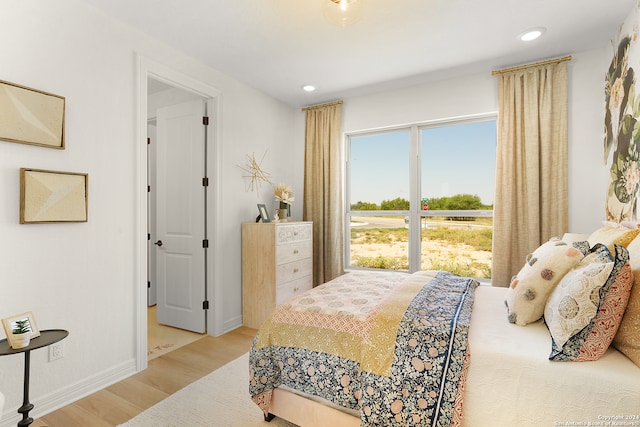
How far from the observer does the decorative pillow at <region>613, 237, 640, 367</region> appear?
117cm

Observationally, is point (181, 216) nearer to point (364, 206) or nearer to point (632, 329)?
point (364, 206)

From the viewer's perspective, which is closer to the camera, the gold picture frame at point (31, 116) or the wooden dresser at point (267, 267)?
the gold picture frame at point (31, 116)

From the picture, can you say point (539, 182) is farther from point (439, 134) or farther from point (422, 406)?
point (422, 406)

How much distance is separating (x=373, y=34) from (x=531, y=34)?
127cm

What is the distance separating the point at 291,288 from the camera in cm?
350

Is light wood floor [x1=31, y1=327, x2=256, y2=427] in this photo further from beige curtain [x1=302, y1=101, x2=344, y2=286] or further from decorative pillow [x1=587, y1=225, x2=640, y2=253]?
decorative pillow [x1=587, y1=225, x2=640, y2=253]

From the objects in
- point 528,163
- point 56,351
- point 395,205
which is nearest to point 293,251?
point 395,205

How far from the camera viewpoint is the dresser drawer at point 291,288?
330 cm

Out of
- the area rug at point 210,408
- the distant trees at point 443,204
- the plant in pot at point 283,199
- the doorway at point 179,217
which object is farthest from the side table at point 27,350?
the distant trees at point 443,204

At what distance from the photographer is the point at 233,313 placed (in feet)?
11.2

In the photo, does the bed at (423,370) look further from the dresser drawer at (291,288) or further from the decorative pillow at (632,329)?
the dresser drawer at (291,288)

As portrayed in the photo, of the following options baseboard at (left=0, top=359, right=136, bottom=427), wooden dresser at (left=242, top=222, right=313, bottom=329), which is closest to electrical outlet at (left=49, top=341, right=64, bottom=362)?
baseboard at (left=0, top=359, right=136, bottom=427)

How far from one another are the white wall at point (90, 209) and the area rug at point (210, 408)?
60cm

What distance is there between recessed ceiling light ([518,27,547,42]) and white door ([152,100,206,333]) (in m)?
2.99
